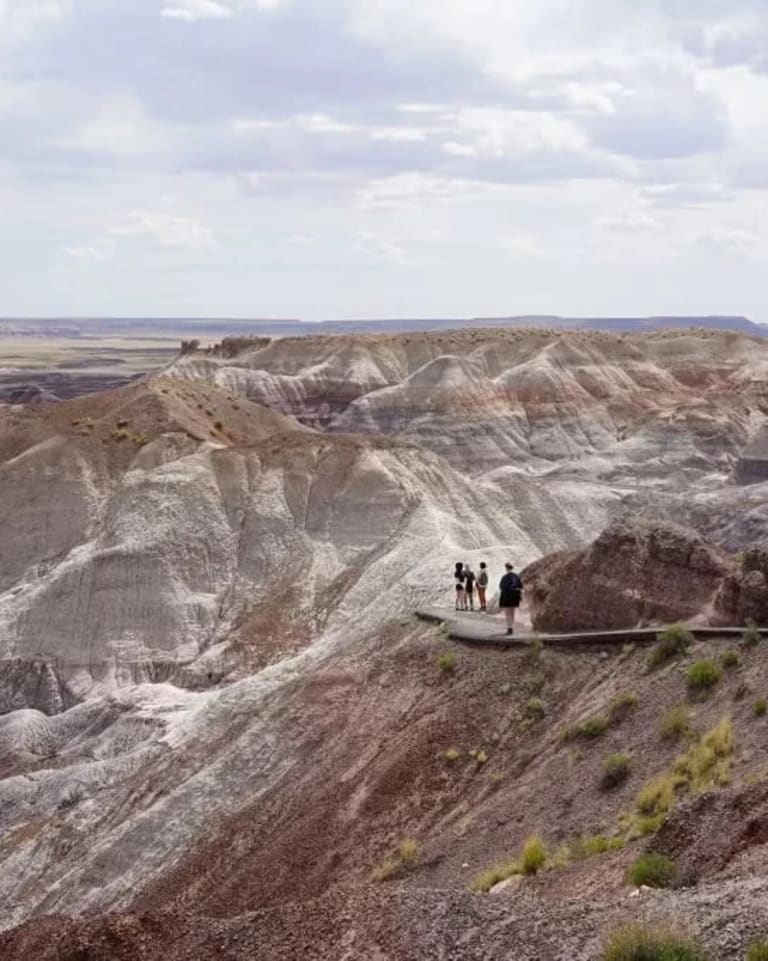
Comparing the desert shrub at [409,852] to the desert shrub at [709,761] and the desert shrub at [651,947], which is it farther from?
the desert shrub at [651,947]

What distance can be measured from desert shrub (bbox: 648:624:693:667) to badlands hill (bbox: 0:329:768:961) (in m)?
0.41

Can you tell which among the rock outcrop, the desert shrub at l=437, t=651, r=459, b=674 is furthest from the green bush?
the desert shrub at l=437, t=651, r=459, b=674

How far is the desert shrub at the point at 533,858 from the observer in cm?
1679

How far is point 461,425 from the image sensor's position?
99.9 metres

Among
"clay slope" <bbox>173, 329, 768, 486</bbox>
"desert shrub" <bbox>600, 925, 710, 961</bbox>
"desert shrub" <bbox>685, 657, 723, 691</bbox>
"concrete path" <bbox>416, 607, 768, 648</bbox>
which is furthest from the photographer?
"clay slope" <bbox>173, 329, 768, 486</bbox>

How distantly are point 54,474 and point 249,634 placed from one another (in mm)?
14248

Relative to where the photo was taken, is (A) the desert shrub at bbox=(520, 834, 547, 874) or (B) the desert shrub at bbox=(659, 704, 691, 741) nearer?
(A) the desert shrub at bbox=(520, 834, 547, 874)

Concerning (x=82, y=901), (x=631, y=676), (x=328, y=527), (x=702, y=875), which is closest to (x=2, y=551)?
(x=328, y=527)

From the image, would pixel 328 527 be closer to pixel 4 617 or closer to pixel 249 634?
pixel 249 634

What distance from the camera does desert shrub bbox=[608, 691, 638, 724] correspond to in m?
22.6

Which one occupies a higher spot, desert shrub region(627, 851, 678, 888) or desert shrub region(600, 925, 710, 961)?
desert shrub region(600, 925, 710, 961)

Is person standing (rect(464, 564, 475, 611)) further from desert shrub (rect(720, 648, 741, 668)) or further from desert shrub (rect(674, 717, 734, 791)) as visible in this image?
desert shrub (rect(674, 717, 734, 791))

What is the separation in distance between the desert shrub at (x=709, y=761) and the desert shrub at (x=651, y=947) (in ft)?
22.0

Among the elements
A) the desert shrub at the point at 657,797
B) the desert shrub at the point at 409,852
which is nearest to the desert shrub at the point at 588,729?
the desert shrub at the point at 409,852
